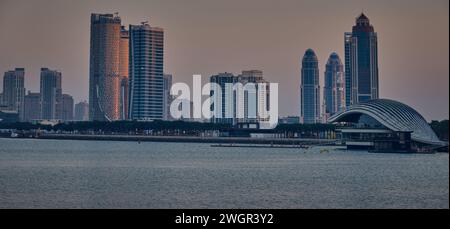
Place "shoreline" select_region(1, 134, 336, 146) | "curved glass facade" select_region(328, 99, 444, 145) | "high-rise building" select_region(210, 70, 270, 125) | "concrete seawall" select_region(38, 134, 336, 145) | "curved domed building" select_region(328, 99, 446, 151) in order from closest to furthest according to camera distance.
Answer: "curved domed building" select_region(328, 99, 446, 151), "curved glass facade" select_region(328, 99, 444, 145), "shoreline" select_region(1, 134, 336, 146), "concrete seawall" select_region(38, 134, 336, 145), "high-rise building" select_region(210, 70, 270, 125)

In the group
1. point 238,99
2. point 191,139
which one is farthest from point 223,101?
point 191,139

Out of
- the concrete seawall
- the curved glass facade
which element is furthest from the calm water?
the concrete seawall

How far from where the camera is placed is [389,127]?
238ft

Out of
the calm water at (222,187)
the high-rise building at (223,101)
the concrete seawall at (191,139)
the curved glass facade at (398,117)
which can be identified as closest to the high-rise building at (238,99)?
the high-rise building at (223,101)

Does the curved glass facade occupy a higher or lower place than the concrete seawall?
higher

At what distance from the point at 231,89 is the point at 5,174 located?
442ft

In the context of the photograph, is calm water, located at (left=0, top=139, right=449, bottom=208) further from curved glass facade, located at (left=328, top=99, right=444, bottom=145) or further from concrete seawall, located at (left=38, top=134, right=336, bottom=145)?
concrete seawall, located at (left=38, top=134, right=336, bottom=145)

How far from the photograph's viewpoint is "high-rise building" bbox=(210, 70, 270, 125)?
164m

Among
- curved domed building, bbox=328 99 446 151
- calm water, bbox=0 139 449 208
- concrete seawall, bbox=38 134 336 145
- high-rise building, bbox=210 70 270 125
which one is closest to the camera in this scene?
calm water, bbox=0 139 449 208

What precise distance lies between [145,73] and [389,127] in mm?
116000

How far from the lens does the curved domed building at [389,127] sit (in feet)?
235

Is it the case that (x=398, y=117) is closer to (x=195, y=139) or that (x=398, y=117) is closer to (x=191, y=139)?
(x=195, y=139)

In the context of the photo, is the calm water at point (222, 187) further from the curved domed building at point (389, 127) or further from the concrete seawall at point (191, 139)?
the concrete seawall at point (191, 139)

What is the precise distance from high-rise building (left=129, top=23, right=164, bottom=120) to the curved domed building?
104797mm
